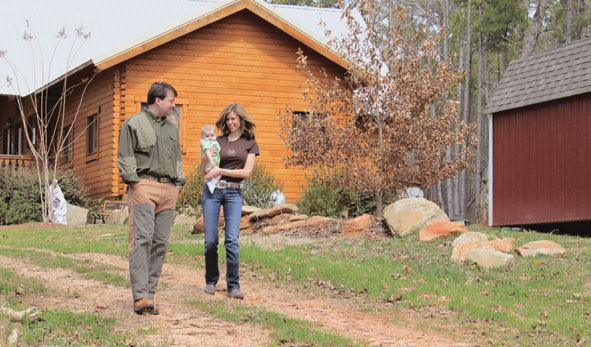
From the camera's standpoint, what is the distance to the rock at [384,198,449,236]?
51.1 ft

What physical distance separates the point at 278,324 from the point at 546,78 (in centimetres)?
1518

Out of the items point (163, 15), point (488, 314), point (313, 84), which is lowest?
point (488, 314)

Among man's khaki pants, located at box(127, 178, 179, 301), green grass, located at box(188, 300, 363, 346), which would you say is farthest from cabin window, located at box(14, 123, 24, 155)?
man's khaki pants, located at box(127, 178, 179, 301)

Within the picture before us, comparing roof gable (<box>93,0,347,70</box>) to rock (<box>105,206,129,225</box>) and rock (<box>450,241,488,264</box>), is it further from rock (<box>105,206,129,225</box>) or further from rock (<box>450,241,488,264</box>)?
rock (<box>450,241,488,264</box>)

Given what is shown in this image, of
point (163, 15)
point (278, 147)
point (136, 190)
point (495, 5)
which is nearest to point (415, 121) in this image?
point (278, 147)

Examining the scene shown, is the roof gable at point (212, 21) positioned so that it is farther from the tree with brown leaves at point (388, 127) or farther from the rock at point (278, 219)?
the rock at point (278, 219)

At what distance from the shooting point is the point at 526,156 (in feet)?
69.3

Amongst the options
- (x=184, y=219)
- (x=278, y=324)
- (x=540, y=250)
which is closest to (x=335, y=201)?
(x=184, y=219)

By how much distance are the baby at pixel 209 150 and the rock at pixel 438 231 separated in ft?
21.2

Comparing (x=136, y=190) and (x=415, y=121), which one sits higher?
(x=415, y=121)

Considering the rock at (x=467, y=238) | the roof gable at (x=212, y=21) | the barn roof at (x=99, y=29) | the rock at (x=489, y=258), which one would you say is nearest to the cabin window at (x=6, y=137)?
the barn roof at (x=99, y=29)

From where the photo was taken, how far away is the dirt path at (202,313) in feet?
25.1

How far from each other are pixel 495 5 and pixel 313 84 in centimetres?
2485

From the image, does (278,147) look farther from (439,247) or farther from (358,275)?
(358,275)
